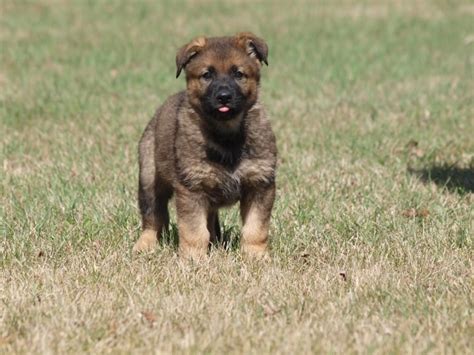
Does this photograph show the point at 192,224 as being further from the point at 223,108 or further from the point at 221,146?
the point at 223,108

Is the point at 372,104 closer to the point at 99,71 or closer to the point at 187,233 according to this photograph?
the point at 99,71

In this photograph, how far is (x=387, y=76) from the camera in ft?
52.3

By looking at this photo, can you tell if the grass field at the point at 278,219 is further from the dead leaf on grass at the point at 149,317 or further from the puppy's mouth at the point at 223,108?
the puppy's mouth at the point at 223,108

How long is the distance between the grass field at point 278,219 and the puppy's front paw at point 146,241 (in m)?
0.10

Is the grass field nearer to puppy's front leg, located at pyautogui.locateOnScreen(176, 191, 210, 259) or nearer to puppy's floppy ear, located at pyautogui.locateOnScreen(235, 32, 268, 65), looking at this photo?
puppy's front leg, located at pyautogui.locateOnScreen(176, 191, 210, 259)

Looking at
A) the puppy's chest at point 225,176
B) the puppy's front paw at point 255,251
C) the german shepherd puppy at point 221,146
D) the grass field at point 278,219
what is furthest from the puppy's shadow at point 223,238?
the puppy's chest at point 225,176

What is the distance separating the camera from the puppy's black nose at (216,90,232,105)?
244 inches

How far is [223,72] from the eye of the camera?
6383 millimetres

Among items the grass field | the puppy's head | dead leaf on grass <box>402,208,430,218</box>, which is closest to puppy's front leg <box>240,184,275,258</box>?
the grass field

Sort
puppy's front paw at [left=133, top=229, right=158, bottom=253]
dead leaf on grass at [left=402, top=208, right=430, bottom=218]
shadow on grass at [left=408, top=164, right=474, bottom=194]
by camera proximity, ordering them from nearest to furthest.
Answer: puppy's front paw at [left=133, top=229, right=158, bottom=253], dead leaf on grass at [left=402, top=208, right=430, bottom=218], shadow on grass at [left=408, top=164, right=474, bottom=194]

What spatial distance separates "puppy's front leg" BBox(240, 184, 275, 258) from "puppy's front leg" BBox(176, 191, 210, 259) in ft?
0.91

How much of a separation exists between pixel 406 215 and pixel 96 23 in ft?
51.7

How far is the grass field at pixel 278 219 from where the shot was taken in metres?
4.90

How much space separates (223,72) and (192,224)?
1008 mm
